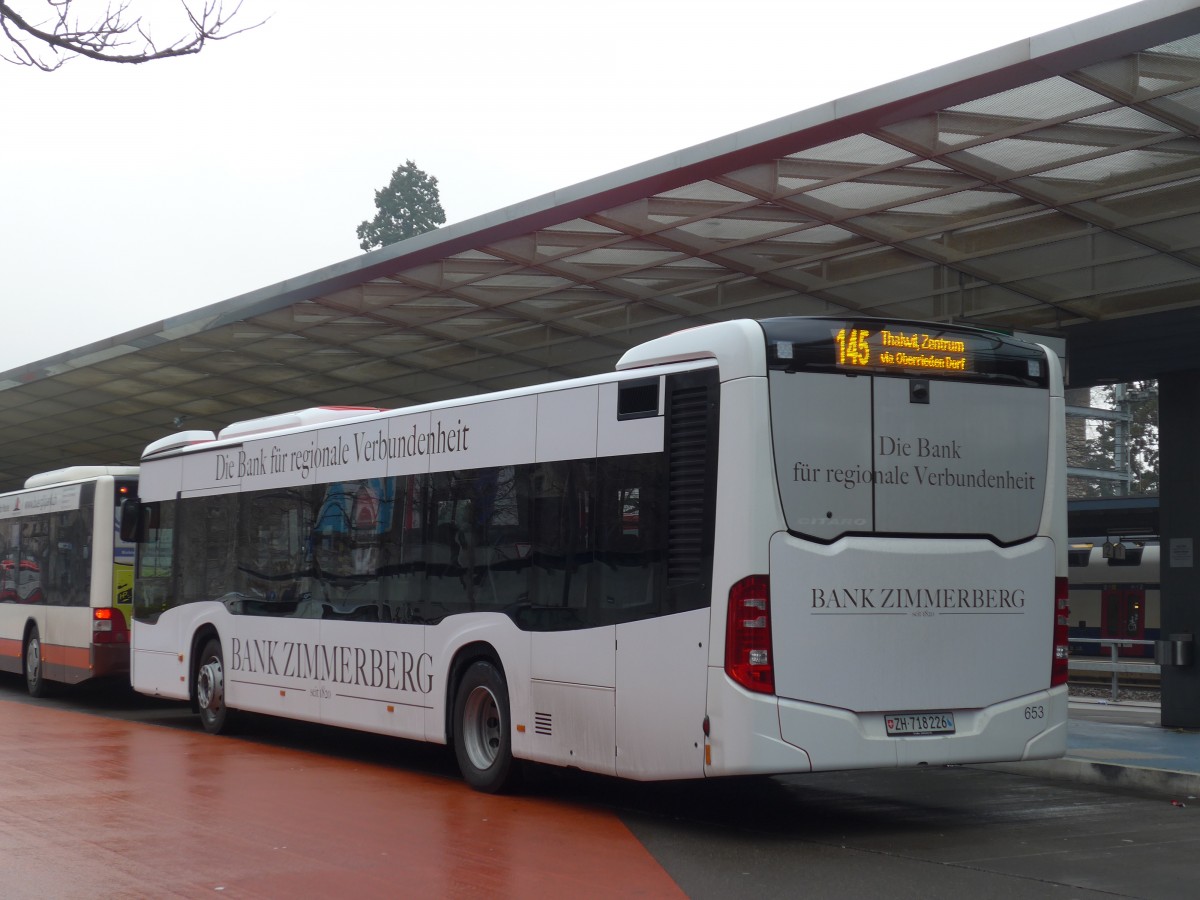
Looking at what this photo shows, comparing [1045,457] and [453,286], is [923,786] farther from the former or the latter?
[453,286]

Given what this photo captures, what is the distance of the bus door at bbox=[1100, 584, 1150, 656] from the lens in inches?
1430

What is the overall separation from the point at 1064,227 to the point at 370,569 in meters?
7.84

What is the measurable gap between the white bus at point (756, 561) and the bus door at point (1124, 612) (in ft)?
91.5

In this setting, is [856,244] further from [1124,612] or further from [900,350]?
[1124,612]

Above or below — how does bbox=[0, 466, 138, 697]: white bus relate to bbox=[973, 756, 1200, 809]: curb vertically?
above

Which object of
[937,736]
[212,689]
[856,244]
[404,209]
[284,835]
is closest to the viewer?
[284,835]

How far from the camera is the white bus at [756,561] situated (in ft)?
29.7

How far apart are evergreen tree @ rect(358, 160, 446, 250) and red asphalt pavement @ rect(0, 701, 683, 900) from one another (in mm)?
84660

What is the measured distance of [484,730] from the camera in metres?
11.7

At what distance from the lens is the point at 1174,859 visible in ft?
28.7

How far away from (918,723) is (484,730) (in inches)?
147

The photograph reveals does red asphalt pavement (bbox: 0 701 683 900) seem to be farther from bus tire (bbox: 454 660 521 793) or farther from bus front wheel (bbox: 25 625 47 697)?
bus front wheel (bbox: 25 625 47 697)

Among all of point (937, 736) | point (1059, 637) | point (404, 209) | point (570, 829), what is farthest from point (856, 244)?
point (404, 209)

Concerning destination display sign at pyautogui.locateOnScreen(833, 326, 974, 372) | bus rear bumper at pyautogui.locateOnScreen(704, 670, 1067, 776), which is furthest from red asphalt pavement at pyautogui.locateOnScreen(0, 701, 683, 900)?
destination display sign at pyautogui.locateOnScreen(833, 326, 974, 372)
